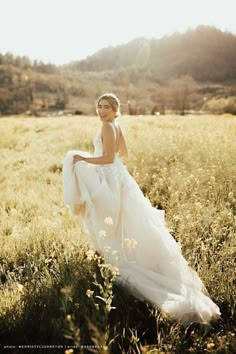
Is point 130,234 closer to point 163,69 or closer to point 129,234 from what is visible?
point 129,234

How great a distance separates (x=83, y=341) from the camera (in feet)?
9.23

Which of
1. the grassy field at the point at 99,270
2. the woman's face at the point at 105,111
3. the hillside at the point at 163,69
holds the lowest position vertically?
the grassy field at the point at 99,270

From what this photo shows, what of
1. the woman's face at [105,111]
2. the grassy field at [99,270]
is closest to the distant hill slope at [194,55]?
the grassy field at [99,270]

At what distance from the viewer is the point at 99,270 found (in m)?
3.87

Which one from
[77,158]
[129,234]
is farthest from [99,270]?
[77,158]

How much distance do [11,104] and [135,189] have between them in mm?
98269

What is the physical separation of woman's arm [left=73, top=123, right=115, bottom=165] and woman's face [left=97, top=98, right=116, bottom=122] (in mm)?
105

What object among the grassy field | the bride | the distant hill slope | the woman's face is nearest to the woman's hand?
the bride

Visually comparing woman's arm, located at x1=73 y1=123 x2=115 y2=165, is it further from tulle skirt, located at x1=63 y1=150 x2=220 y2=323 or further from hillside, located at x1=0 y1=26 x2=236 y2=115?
hillside, located at x1=0 y1=26 x2=236 y2=115

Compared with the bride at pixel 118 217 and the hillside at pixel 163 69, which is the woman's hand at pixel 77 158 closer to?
the bride at pixel 118 217

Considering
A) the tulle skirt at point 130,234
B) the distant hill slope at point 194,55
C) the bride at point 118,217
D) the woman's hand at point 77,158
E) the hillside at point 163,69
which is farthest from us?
the distant hill slope at point 194,55

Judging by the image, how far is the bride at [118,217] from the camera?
11.8ft

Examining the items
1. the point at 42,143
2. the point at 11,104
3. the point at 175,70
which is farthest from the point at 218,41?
the point at 42,143

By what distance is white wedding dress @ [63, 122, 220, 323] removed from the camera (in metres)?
3.44
